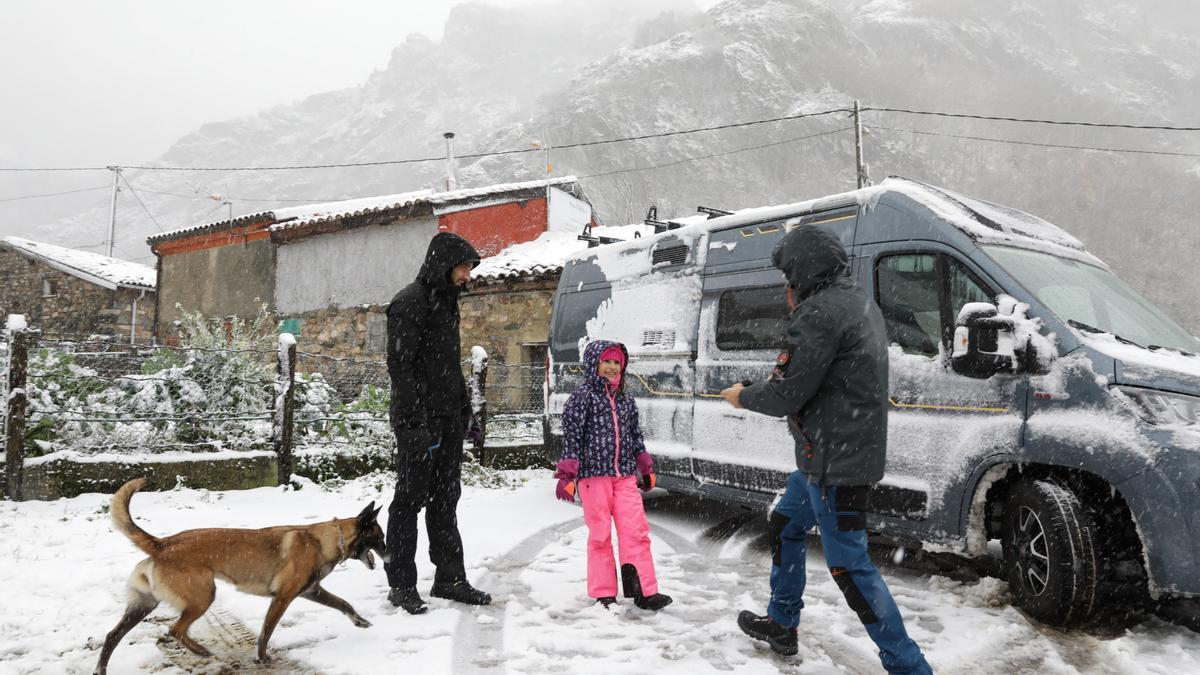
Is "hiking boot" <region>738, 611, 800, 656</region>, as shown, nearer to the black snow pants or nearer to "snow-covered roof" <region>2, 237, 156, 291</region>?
the black snow pants

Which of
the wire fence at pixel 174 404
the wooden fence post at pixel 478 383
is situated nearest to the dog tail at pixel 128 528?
the wire fence at pixel 174 404

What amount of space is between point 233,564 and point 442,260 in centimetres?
178

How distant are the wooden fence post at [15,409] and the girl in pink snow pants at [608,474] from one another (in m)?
4.77

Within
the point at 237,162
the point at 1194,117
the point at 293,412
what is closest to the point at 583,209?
the point at 293,412

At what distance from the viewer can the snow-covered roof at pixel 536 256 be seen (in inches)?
545

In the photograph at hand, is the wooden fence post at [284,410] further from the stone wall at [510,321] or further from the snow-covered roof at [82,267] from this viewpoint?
the snow-covered roof at [82,267]

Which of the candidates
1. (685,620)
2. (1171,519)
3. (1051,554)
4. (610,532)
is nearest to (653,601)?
(685,620)

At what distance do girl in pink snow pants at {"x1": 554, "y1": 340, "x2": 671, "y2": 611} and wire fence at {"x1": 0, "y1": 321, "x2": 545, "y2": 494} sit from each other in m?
3.14

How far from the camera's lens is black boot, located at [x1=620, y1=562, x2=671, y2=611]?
3.83 m

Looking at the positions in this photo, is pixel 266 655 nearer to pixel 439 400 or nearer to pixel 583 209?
pixel 439 400

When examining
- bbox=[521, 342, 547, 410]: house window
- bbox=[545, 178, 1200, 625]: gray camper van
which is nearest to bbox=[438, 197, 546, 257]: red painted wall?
bbox=[521, 342, 547, 410]: house window

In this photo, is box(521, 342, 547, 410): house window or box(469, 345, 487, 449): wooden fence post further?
box(521, 342, 547, 410): house window

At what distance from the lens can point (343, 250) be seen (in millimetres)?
18344

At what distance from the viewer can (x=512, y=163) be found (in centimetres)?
6956
